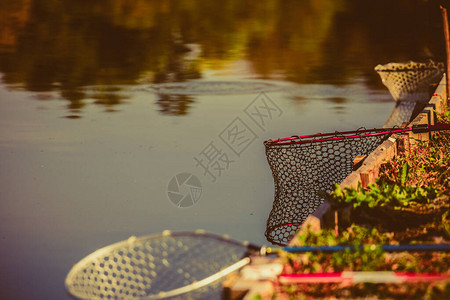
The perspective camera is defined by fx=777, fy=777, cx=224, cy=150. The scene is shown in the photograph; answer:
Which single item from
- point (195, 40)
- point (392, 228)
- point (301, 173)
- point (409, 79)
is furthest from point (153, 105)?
point (392, 228)

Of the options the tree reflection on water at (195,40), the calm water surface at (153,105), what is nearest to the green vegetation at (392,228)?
the calm water surface at (153,105)

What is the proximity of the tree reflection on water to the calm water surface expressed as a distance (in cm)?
13

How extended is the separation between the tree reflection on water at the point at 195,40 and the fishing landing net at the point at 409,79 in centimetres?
556

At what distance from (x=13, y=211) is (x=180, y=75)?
12995 mm

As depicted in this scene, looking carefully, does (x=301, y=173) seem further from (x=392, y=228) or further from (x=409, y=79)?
(x=409, y=79)

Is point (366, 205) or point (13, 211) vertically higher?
point (366, 205)

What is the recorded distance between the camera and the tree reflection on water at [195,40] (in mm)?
26828

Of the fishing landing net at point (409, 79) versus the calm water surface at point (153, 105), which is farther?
the fishing landing net at point (409, 79)

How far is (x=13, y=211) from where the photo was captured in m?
14.1

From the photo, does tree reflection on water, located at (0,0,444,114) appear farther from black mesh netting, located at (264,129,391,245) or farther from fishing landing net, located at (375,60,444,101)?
black mesh netting, located at (264,129,391,245)

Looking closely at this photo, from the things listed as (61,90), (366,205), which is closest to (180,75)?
(61,90)

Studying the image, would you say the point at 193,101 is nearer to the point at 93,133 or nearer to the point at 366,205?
the point at 93,133

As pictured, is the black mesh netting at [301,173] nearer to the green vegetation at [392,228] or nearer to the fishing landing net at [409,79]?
the green vegetation at [392,228]

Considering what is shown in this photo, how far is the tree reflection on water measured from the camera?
26.8 m
